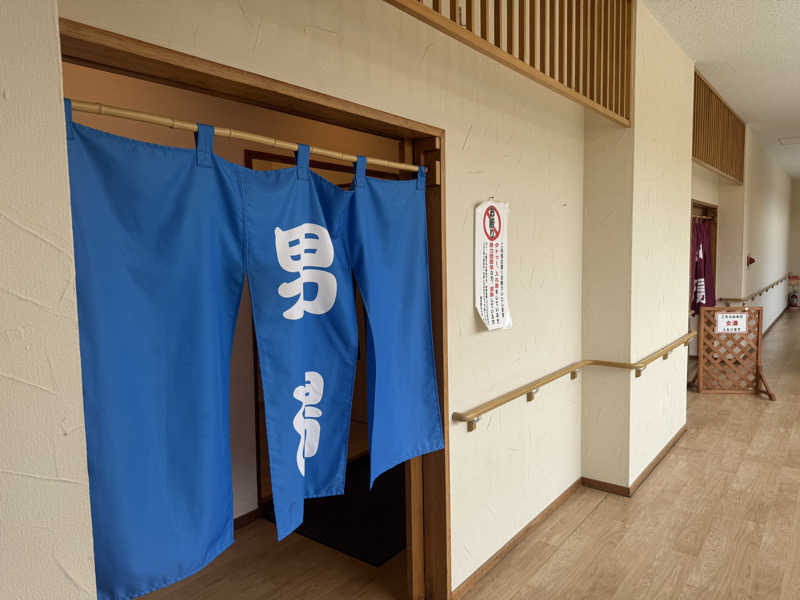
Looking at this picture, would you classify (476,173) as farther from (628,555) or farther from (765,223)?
(765,223)

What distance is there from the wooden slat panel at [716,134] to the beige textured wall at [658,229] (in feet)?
2.15

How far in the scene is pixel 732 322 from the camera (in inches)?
219

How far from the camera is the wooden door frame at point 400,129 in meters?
1.29

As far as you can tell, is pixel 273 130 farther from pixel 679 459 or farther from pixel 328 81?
pixel 679 459

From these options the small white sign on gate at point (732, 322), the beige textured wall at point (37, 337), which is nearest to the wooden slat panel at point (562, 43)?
the beige textured wall at point (37, 337)

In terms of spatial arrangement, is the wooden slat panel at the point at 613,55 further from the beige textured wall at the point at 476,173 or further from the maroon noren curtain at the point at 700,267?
the maroon noren curtain at the point at 700,267

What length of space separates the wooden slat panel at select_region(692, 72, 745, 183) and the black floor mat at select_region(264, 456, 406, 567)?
3683 millimetres

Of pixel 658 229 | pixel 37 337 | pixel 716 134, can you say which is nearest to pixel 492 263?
pixel 658 229

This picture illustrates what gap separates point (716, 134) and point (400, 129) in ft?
14.6

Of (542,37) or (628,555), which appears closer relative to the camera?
(542,37)

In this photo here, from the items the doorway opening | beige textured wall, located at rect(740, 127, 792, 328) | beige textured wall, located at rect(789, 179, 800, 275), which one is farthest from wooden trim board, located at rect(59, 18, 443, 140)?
beige textured wall, located at rect(789, 179, 800, 275)

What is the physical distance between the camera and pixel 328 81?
1733 millimetres

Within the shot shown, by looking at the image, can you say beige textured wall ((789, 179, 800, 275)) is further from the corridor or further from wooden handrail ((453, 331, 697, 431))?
wooden handrail ((453, 331, 697, 431))

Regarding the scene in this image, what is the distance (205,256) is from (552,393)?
7.46 feet
